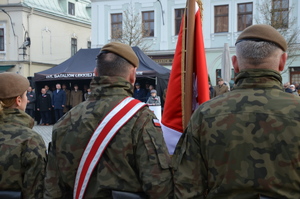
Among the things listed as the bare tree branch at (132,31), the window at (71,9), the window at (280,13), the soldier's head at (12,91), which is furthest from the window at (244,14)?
the soldier's head at (12,91)

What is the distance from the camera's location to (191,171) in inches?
84.0

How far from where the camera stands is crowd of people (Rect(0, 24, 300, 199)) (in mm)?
1991

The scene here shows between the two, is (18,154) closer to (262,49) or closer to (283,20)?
(262,49)

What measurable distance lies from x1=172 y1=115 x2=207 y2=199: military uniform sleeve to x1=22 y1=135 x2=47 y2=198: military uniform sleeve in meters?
1.08

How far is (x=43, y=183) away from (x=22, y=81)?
30.8 inches

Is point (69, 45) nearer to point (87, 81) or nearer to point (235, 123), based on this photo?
point (87, 81)

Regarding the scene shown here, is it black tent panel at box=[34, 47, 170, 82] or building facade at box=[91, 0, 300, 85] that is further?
building facade at box=[91, 0, 300, 85]

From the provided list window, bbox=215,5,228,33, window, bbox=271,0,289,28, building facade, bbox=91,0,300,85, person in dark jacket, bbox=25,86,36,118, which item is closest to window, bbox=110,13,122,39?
building facade, bbox=91,0,300,85

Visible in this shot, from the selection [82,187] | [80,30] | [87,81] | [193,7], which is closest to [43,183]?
[82,187]

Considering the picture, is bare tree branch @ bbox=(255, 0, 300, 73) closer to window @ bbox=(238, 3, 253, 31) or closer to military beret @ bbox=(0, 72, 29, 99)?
window @ bbox=(238, 3, 253, 31)

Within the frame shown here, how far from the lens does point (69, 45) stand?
35125mm

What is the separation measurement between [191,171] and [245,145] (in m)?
0.31

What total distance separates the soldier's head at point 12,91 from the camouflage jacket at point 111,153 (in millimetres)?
621

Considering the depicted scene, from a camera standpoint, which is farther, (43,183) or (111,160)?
(43,183)
